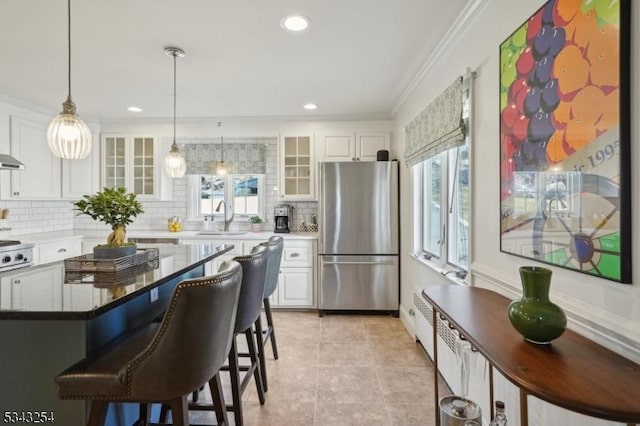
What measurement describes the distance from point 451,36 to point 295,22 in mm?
1018

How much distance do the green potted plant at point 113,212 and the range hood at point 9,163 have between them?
215 centimetres

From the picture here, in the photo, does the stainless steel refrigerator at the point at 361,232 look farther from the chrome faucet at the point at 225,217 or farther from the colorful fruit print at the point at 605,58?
the colorful fruit print at the point at 605,58

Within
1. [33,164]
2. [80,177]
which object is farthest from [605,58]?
[80,177]

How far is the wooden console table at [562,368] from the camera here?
74 cm

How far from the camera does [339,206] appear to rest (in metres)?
3.90

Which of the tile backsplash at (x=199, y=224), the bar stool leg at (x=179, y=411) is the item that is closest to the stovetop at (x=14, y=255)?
the tile backsplash at (x=199, y=224)

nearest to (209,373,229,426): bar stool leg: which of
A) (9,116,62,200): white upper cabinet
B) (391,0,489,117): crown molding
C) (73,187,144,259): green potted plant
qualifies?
(73,187,144,259): green potted plant

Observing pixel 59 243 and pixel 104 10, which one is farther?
pixel 59 243

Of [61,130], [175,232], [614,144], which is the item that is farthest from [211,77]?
[614,144]

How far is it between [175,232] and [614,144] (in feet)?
14.7

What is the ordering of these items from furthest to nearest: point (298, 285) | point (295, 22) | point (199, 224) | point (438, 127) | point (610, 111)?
point (199, 224) < point (298, 285) < point (438, 127) < point (295, 22) < point (610, 111)

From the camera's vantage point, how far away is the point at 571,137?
1138mm

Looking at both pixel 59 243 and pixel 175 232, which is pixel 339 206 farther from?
pixel 59 243

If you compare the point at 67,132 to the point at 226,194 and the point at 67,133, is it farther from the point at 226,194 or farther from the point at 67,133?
the point at 226,194
